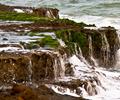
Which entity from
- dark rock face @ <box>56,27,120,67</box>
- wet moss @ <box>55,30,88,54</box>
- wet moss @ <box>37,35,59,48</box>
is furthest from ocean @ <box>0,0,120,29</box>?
wet moss @ <box>37,35,59,48</box>

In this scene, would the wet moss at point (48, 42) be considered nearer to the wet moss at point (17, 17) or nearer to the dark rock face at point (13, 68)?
the dark rock face at point (13, 68)

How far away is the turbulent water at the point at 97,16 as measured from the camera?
16.8 meters

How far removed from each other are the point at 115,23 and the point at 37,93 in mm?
19358

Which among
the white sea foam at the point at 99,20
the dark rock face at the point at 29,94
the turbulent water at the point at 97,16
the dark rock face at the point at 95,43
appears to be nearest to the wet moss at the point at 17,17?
the dark rock face at the point at 95,43

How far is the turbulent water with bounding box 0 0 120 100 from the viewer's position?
16828mm

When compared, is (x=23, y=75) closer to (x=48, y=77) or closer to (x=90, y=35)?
(x=48, y=77)

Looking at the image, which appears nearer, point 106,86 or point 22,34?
point 106,86

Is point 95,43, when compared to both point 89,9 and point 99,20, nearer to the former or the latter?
point 99,20

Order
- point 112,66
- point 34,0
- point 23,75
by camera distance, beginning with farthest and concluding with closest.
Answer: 1. point 34,0
2. point 112,66
3. point 23,75

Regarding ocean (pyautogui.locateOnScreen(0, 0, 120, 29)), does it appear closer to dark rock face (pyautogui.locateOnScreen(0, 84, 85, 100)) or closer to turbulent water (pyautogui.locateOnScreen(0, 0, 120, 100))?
turbulent water (pyautogui.locateOnScreen(0, 0, 120, 100))

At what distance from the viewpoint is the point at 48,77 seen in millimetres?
16500

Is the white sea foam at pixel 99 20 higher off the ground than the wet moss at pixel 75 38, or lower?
lower

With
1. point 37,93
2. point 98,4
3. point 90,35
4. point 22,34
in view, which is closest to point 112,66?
point 90,35

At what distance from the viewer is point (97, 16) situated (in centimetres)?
3684
